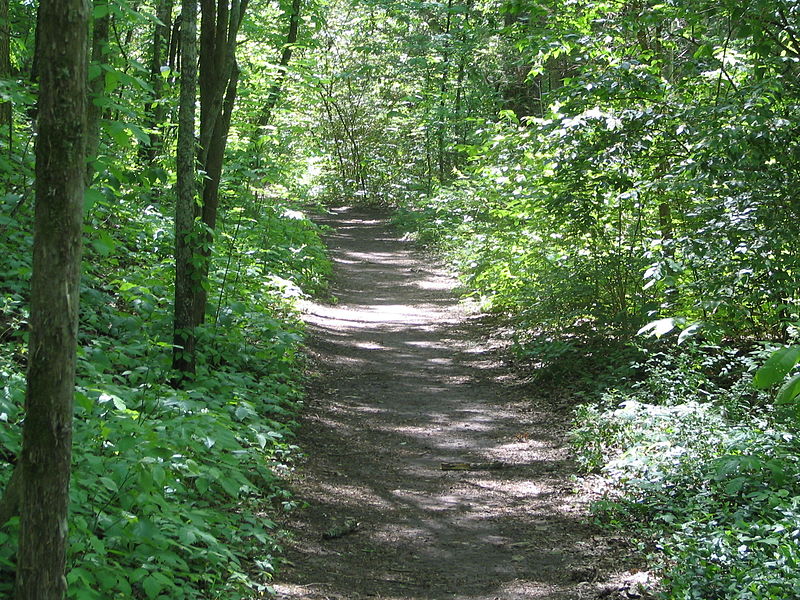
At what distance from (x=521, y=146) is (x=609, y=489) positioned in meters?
5.22

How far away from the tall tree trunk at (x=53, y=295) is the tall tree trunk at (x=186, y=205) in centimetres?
380

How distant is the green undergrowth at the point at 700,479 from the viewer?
4027 millimetres

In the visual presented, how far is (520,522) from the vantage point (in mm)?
5609

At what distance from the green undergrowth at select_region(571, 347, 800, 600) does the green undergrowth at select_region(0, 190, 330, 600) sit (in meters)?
2.50

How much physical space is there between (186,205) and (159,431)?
119 inches

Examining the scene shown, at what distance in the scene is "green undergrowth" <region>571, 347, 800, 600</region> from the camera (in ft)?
13.2

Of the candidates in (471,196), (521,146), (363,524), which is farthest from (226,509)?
(471,196)

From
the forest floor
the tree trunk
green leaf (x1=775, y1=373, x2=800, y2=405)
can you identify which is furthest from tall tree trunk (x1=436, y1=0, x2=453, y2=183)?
green leaf (x1=775, y1=373, x2=800, y2=405)

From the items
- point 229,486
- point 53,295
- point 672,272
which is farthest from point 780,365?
point 672,272

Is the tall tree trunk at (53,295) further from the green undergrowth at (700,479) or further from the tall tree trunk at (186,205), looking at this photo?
the tall tree trunk at (186,205)

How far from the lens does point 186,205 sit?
22.0 ft

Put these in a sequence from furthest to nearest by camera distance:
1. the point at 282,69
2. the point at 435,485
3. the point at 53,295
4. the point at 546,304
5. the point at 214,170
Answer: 1. the point at 282,69
2. the point at 546,304
3. the point at 214,170
4. the point at 435,485
5. the point at 53,295

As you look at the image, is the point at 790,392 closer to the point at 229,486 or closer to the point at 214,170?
the point at 229,486

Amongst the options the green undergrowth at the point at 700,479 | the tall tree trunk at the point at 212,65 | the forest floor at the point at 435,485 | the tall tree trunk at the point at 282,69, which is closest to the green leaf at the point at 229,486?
the forest floor at the point at 435,485
